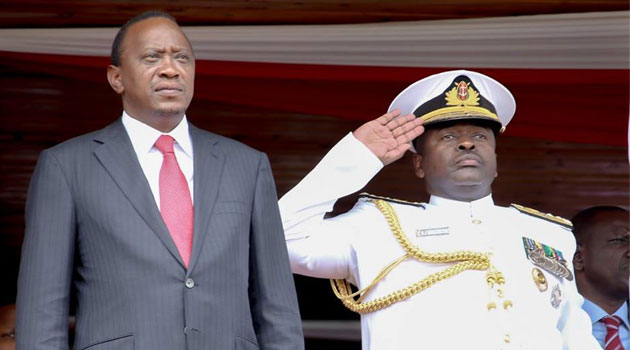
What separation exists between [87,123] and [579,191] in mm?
1933

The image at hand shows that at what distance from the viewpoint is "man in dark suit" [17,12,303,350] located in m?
2.51

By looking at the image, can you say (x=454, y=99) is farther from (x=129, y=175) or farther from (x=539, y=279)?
(x=129, y=175)

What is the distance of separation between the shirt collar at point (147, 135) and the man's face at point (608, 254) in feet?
5.72

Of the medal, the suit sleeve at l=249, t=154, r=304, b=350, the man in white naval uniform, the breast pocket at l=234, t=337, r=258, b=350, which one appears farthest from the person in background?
the breast pocket at l=234, t=337, r=258, b=350

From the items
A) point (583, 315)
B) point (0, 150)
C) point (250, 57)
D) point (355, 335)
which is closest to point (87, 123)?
point (0, 150)

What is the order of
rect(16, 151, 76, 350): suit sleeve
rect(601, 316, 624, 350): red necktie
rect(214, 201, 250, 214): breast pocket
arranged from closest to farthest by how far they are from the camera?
rect(16, 151, 76, 350): suit sleeve, rect(214, 201, 250, 214): breast pocket, rect(601, 316, 624, 350): red necktie

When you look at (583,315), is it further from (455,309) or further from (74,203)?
(74,203)

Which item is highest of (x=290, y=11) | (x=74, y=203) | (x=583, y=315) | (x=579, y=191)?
(x=290, y=11)

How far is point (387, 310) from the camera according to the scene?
316 centimetres

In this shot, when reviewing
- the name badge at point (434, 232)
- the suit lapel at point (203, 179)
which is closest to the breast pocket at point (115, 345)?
the suit lapel at point (203, 179)

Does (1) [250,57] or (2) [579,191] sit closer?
(1) [250,57]

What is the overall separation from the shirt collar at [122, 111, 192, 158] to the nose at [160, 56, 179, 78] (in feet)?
A: 0.33

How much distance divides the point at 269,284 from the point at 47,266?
0.45m

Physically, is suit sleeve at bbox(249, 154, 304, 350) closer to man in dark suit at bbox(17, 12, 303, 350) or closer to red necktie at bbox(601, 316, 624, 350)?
man in dark suit at bbox(17, 12, 303, 350)
